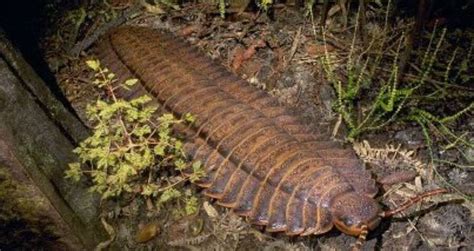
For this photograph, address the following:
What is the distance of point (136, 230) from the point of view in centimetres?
334

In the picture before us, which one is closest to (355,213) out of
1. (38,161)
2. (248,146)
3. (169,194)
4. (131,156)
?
(248,146)

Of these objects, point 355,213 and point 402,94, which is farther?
point 402,94

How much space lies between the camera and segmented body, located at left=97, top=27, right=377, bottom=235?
2.81m

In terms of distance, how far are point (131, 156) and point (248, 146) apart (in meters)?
0.71

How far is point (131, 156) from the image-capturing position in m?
3.10

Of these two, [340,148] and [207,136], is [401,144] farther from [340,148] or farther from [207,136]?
[207,136]

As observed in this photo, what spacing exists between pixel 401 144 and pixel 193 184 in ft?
4.70

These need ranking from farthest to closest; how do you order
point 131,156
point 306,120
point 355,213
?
point 306,120 < point 131,156 < point 355,213

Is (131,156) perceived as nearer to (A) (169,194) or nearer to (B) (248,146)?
(A) (169,194)

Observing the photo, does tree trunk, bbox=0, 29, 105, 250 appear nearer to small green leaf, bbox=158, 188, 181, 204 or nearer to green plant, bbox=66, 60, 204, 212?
green plant, bbox=66, 60, 204, 212

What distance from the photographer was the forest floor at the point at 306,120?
3062mm

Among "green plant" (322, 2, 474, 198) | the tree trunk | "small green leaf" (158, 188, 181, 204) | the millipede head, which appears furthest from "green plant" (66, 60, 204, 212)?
"green plant" (322, 2, 474, 198)

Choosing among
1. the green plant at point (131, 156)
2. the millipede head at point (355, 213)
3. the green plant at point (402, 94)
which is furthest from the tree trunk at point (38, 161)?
the green plant at point (402, 94)

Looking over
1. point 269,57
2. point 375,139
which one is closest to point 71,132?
point 269,57
